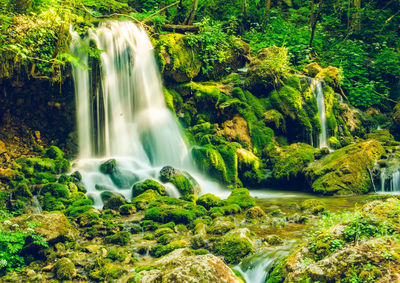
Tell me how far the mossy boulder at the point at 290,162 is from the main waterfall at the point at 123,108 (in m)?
3.12

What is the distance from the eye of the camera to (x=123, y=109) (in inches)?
471

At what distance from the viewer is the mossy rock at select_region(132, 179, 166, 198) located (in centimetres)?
848

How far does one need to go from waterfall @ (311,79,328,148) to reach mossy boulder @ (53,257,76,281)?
1219 centimetres

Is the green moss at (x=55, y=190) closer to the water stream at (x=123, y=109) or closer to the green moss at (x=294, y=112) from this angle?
the water stream at (x=123, y=109)

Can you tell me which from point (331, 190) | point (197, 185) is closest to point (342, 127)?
point (331, 190)

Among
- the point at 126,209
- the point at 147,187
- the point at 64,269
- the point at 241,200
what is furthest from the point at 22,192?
the point at 241,200

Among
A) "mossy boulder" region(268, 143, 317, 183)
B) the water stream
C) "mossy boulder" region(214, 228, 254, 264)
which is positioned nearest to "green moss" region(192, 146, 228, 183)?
the water stream

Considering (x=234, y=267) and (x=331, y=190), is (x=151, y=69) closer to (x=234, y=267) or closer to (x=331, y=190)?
(x=331, y=190)

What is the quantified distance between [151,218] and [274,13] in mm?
20287

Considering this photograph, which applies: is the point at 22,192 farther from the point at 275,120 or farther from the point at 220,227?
the point at 275,120

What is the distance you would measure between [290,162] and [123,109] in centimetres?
631

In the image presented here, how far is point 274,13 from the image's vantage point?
22797 mm

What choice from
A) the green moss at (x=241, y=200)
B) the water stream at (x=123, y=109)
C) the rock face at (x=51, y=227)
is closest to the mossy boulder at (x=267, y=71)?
the water stream at (x=123, y=109)

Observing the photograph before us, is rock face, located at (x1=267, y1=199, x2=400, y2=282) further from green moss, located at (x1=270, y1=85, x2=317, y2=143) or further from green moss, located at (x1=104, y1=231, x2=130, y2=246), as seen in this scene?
green moss, located at (x1=270, y1=85, x2=317, y2=143)
